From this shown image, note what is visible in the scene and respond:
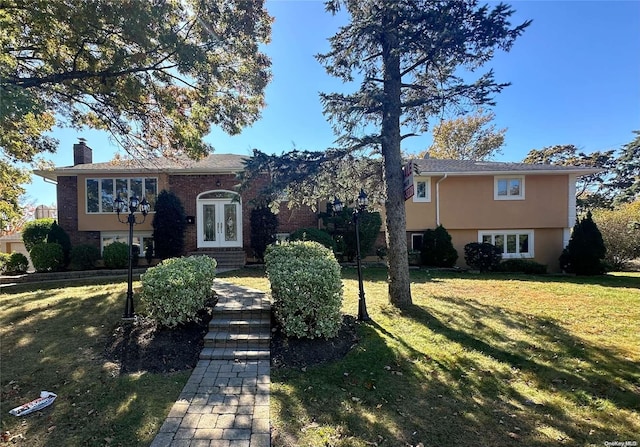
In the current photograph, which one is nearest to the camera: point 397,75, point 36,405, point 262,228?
point 36,405

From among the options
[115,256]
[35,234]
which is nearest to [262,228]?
[115,256]

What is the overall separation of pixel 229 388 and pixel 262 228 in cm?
993

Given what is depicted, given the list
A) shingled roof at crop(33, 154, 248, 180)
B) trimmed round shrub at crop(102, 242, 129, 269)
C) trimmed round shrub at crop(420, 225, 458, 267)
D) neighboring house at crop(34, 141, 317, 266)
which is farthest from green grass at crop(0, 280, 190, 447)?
trimmed round shrub at crop(420, 225, 458, 267)

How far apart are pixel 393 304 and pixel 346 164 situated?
11.9ft

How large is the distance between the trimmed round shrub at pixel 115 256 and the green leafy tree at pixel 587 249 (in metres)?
19.8

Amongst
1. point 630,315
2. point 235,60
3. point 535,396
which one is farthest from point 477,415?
point 235,60

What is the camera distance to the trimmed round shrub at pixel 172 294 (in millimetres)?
5254

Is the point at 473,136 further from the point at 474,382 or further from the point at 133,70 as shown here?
the point at 474,382

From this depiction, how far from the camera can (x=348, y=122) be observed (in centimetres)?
750

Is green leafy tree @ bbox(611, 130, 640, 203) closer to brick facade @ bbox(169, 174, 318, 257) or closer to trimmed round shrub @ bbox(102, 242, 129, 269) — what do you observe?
brick facade @ bbox(169, 174, 318, 257)

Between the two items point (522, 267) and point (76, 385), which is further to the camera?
point (522, 267)

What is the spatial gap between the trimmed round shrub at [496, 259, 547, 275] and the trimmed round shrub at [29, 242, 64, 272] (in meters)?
19.8

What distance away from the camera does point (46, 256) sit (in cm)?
1311

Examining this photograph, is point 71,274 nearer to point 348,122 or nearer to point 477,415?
point 348,122
